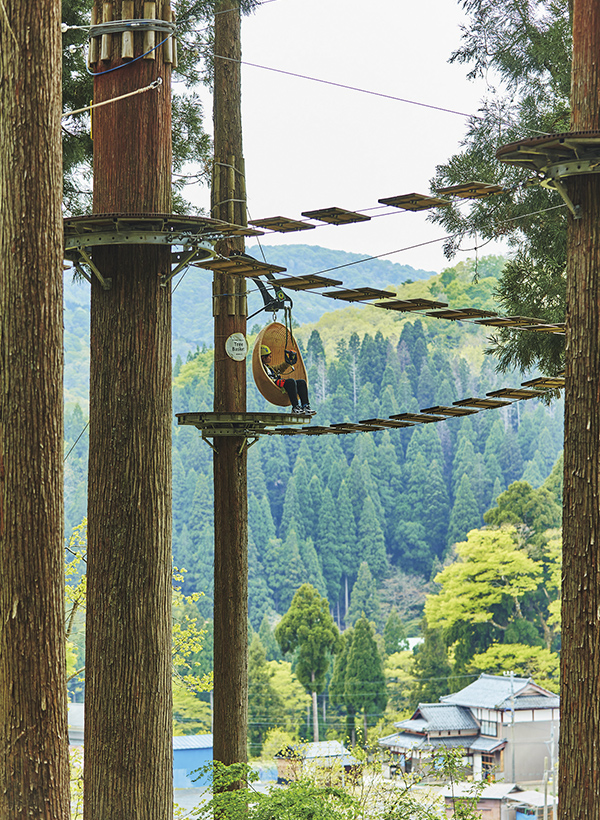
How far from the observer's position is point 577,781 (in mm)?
3775

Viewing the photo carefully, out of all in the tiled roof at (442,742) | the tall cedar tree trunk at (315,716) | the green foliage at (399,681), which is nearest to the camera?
the tiled roof at (442,742)

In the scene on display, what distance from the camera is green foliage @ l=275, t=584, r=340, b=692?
30828 mm

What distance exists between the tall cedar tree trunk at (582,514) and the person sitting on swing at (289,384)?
3.24 metres

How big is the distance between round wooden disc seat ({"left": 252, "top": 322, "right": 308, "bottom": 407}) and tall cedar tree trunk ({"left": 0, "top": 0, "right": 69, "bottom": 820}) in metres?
4.05

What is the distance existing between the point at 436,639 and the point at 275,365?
27.9 m

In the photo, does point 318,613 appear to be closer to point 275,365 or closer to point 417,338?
point 275,365

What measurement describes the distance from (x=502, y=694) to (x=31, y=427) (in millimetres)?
25273

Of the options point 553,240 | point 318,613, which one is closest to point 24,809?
point 553,240

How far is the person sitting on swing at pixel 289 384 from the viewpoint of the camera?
23.4 feet

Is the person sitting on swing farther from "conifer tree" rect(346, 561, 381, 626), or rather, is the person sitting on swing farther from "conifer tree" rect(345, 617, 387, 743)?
"conifer tree" rect(346, 561, 381, 626)

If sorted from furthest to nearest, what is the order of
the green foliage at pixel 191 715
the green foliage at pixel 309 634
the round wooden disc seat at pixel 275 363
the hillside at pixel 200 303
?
the hillside at pixel 200 303 → the green foliage at pixel 191 715 → the green foliage at pixel 309 634 → the round wooden disc seat at pixel 275 363

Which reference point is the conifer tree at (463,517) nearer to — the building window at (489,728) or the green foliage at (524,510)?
the green foliage at (524,510)

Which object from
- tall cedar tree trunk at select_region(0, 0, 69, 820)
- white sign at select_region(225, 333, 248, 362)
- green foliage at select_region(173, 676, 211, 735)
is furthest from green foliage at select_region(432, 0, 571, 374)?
green foliage at select_region(173, 676, 211, 735)

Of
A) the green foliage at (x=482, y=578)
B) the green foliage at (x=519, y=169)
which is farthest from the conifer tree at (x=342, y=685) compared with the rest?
the green foliage at (x=519, y=169)
